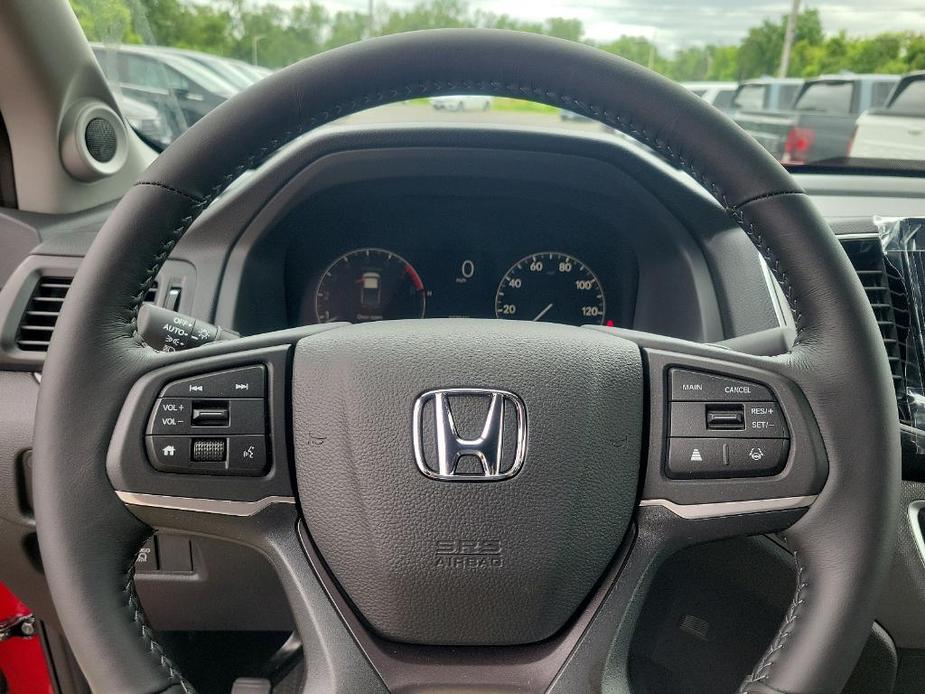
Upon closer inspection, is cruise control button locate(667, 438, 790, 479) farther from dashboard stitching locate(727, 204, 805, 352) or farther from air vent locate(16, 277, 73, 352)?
air vent locate(16, 277, 73, 352)

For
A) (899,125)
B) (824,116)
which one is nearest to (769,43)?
(824,116)

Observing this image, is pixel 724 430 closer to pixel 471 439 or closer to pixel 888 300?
pixel 471 439

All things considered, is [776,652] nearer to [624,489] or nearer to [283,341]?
[624,489]

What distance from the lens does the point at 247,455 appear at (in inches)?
38.5

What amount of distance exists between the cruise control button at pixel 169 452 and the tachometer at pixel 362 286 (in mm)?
1198

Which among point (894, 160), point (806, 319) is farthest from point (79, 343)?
point (894, 160)

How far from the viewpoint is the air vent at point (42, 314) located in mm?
1608

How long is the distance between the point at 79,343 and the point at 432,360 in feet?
1.23

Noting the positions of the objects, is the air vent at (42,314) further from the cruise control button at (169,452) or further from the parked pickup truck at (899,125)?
the parked pickup truck at (899,125)

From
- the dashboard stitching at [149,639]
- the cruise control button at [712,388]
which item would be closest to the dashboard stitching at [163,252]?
the dashboard stitching at [149,639]

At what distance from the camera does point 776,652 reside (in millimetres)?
917

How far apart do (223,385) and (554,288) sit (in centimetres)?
131

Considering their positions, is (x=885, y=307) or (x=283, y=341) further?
(x=885, y=307)

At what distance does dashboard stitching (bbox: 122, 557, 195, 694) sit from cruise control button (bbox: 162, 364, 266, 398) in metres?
0.20
